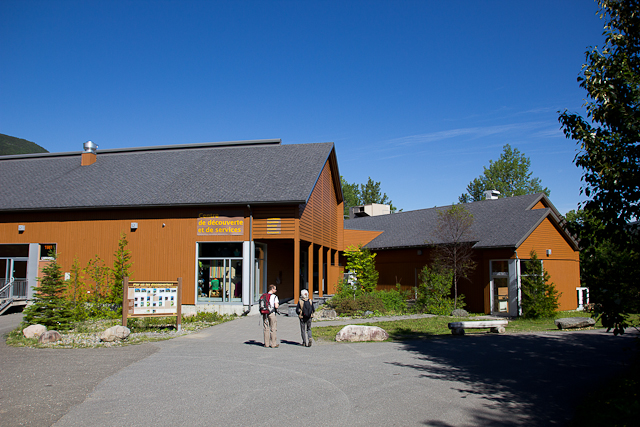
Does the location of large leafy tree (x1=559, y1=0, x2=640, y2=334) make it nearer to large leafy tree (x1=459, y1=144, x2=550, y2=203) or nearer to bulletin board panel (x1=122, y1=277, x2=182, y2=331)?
bulletin board panel (x1=122, y1=277, x2=182, y2=331)

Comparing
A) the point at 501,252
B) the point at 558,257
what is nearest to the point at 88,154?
the point at 501,252

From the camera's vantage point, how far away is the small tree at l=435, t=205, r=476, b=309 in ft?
75.3

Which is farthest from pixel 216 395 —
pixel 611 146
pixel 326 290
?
pixel 326 290

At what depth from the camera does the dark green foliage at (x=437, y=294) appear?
22203 mm

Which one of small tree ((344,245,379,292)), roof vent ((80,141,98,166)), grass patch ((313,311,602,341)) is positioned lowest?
grass patch ((313,311,602,341))

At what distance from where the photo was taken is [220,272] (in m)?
21.3

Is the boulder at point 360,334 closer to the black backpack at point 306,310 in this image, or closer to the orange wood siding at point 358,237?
Answer: the black backpack at point 306,310

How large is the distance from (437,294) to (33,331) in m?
16.4

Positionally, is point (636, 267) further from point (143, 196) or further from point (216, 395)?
point (143, 196)

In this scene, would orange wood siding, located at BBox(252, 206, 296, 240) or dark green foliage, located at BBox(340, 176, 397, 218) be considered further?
dark green foliage, located at BBox(340, 176, 397, 218)

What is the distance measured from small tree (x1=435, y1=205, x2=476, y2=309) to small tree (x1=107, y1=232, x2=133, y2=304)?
566 inches

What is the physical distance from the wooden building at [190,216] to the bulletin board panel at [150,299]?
16.6 ft

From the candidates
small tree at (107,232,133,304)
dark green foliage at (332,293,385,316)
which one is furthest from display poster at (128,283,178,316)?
dark green foliage at (332,293,385,316)

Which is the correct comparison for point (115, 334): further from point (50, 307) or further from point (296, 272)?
point (296, 272)
